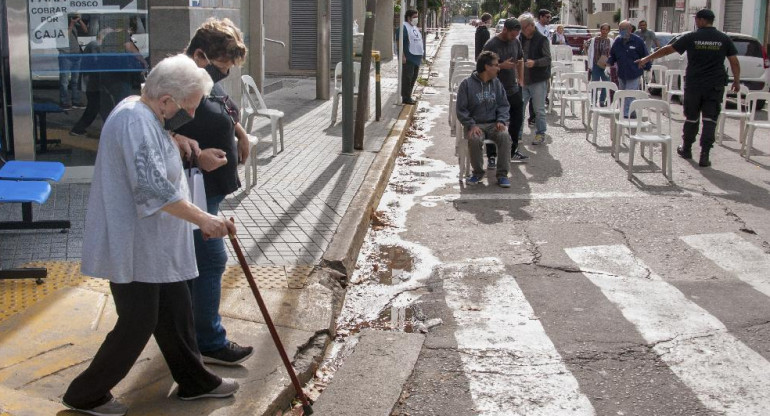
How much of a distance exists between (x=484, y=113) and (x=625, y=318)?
200 inches

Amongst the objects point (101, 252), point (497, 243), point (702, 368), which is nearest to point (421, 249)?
point (497, 243)

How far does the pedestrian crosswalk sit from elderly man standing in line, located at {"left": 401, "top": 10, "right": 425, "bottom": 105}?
10.3 m

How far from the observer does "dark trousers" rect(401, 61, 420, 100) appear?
18594 mm

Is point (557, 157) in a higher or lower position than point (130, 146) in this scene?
lower

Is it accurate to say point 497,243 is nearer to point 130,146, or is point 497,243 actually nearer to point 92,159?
point 92,159

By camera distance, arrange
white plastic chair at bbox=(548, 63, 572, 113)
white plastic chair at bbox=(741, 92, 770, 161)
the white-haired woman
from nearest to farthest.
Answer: the white-haired woman → white plastic chair at bbox=(741, 92, 770, 161) → white plastic chair at bbox=(548, 63, 572, 113)

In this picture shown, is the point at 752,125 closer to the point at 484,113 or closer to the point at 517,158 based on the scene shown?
the point at 517,158

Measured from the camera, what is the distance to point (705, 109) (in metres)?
12.5

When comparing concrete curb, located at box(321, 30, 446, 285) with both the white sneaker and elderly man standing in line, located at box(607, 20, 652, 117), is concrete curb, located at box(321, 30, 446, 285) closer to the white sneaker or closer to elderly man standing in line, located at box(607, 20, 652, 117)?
the white sneaker

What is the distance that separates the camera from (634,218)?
30.9 ft

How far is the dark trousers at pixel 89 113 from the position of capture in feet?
32.3

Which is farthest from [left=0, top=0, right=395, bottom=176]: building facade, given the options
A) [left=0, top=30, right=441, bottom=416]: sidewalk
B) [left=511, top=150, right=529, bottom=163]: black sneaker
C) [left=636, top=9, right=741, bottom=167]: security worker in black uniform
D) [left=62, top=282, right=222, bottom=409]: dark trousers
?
[left=636, top=9, right=741, bottom=167]: security worker in black uniform

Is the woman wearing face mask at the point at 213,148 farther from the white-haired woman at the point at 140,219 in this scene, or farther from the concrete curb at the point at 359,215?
the concrete curb at the point at 359,215

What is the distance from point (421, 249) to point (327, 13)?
40.1ft
